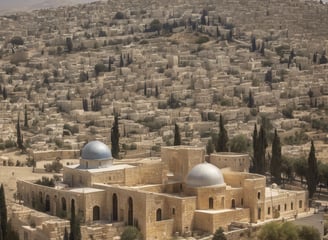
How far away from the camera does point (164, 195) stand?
37.0m

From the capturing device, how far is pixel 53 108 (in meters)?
84.1

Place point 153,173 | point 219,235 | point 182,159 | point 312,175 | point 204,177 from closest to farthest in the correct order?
point 219,235
point 204,177
point 153,173
point 182,159
point 312,175

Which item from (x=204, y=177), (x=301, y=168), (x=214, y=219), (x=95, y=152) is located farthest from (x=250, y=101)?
(x=214, y=219)

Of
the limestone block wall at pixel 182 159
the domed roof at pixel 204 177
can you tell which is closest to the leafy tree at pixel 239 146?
the limestone block wall at pixel 182 159

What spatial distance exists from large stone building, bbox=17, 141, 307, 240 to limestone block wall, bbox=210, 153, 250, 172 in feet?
0.19

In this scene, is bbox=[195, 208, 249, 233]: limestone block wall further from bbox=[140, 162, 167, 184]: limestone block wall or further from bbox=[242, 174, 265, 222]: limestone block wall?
bbox=[140, 162, 167, 184]: limestone block wall

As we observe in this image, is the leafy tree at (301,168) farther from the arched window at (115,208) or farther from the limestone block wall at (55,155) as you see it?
the limestone block wall at (55,155)

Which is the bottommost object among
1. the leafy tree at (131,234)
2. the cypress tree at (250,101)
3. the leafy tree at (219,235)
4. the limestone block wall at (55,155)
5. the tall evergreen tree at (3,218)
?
the cypress tree at (250,101)

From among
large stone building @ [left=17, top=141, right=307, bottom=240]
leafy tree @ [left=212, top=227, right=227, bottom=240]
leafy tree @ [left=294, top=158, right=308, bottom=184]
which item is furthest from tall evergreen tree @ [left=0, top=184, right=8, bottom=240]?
leafy tree @ [left=294, top=158, right=308, bottom=184]

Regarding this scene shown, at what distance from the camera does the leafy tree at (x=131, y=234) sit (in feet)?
114

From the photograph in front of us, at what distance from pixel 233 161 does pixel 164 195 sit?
7.06 metres

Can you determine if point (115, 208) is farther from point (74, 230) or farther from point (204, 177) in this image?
point (74, 230)

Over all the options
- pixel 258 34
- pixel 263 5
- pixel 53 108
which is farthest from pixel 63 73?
pixel 263 5

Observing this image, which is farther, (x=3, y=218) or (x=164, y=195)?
(x=164, y=195)
